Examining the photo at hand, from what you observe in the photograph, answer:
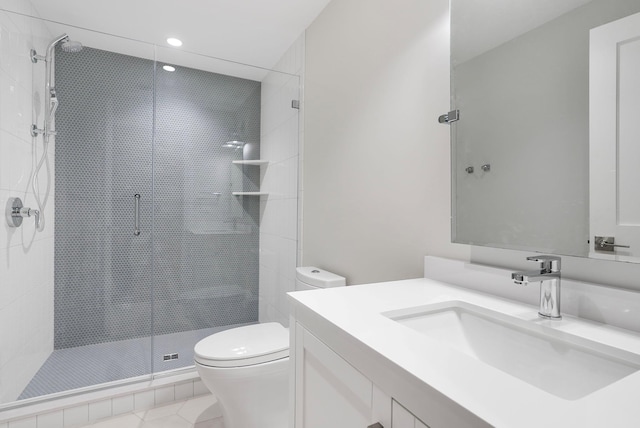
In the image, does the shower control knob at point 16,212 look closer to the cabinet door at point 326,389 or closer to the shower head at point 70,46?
the shower head at point 70,46

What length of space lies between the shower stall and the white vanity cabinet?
154cm

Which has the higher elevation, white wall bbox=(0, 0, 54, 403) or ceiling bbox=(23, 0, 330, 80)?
ceiling bbox=(23, 0, 330, 80)

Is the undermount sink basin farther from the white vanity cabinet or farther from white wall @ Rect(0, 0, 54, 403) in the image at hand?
white wall @ Rect(0, 0, 54, 403)

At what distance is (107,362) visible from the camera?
203 centimetres

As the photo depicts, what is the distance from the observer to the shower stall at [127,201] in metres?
1.86

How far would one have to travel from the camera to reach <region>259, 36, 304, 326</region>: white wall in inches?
93.5

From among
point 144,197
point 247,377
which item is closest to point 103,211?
point 144,197

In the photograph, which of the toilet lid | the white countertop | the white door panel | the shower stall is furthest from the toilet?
the white door panel

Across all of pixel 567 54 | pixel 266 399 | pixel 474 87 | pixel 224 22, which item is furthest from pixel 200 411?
pixel 224 22

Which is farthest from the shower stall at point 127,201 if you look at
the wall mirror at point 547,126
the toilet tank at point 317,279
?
the wall mirror at point 547,126

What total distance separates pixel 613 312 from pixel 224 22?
2432 millimetres

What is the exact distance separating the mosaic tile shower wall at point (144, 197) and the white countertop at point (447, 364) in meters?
1.66

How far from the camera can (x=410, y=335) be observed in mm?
618

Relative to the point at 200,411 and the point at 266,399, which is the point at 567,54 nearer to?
the point at 266,399
